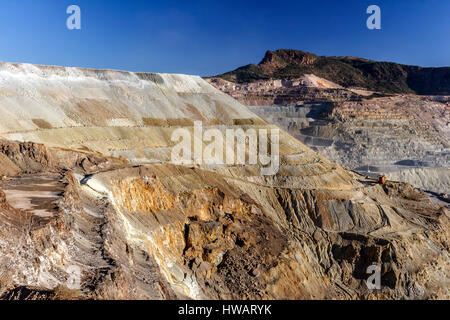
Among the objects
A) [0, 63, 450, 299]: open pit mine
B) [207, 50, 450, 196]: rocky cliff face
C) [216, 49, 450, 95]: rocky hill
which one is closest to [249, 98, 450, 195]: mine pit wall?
[207, 50, 450, 196]: rocky cliff face

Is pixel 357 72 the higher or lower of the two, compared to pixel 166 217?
higher

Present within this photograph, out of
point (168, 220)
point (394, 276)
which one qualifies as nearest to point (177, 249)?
point (168, 220)

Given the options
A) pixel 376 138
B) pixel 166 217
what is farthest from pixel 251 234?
pixel 376 138

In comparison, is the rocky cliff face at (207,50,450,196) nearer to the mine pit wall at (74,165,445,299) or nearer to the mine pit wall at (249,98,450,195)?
the mine pit wall at (249,98,450,195)

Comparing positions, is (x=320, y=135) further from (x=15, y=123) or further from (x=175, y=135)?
(x=15, y=123)

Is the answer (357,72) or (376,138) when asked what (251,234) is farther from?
(357,72)

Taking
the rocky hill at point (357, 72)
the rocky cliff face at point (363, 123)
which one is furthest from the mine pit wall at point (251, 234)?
the rocky hill at point (357, 72)
